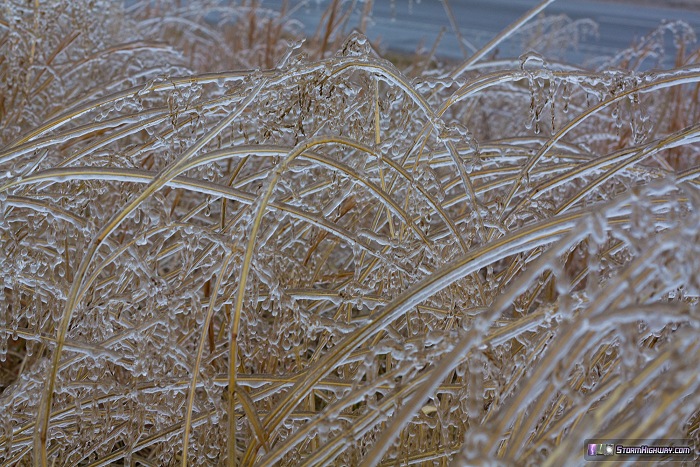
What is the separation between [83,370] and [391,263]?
553mm

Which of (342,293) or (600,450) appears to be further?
(342,293)

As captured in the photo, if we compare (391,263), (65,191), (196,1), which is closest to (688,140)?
(391,263)

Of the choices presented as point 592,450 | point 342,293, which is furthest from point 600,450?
point 342,293

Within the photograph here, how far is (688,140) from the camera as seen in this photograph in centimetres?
96

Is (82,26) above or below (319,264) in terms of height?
above

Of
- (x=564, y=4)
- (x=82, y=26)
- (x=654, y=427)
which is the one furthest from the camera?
(x=564, y=4)

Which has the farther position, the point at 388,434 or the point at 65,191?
→ the point at 65,191

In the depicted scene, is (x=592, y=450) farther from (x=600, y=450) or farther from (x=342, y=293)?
(x=342, y=293)

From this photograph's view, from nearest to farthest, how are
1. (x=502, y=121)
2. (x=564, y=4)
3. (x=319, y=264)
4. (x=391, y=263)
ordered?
(x=391, y=263) < (x=319, y=264) < (x=502, y=121) < (x=564, y=4)

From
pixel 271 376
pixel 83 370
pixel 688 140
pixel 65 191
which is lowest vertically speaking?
pixel 83 370

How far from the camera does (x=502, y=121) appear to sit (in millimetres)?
3045

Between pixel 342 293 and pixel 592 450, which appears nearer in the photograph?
pixel 592 450

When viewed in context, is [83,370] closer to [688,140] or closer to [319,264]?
[319,264]

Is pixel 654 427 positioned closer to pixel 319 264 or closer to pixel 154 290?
pixel 154 290
